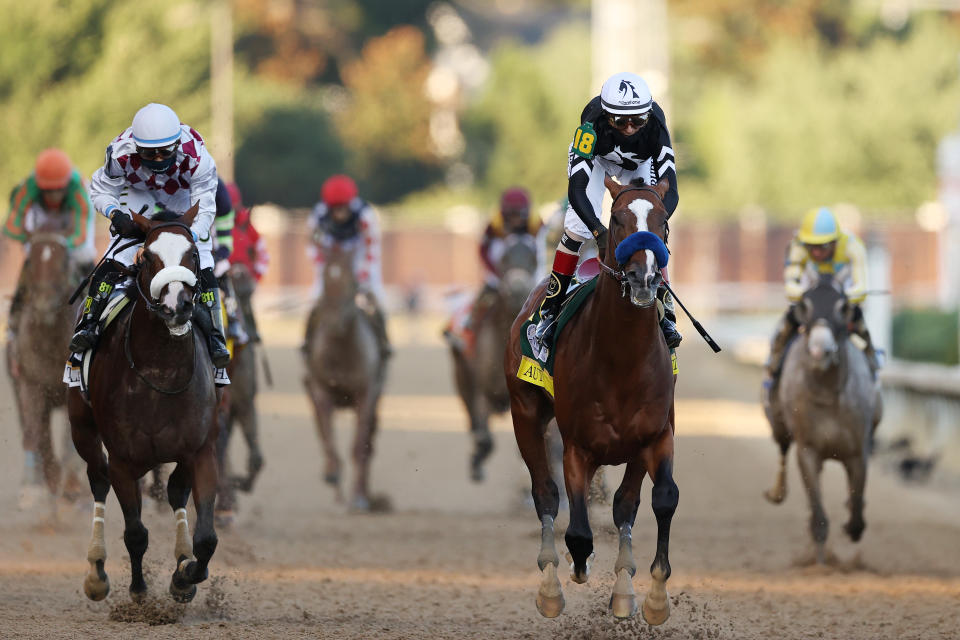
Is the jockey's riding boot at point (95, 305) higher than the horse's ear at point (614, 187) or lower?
lower

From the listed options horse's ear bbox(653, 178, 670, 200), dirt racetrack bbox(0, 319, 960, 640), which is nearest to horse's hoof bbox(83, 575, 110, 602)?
dirt racetrack bbox(0, 319, 960, 640)

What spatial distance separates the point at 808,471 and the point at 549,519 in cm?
322

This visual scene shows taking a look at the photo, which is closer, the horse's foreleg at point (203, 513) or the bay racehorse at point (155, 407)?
the bay racehorse at point (155, 407)

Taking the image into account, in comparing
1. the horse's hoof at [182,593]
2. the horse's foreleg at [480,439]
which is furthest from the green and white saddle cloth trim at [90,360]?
the horse's foreleg at [480,439]

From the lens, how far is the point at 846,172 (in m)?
52.4

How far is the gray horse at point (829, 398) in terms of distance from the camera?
10914 mm

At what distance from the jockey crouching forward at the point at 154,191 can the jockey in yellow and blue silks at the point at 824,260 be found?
4.58 meters

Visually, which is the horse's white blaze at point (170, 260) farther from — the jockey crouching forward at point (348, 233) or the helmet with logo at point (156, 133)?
the jockey crouching forward at point (348, 233)

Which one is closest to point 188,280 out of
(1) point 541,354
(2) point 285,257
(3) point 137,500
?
(3) point 137,500

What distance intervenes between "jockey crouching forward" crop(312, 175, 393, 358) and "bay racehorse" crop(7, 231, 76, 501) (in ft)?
8.47

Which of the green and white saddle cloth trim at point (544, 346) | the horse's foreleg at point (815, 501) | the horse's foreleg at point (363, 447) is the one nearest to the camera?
the green and white saddle cloth trim at point (544, 346)

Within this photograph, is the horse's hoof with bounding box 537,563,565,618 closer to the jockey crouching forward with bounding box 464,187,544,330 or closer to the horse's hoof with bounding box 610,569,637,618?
the horse's hoof with bounding box 610,569,637,618

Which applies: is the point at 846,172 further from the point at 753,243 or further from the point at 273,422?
the point at 273,422

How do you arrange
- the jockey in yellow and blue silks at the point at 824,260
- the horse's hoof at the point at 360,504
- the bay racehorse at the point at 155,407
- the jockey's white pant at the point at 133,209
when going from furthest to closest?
the horse's hoof at the point at 360,504, the jockey in yellow and blue silks at the point at 824,260, the jockey's white pant at the point at 133,209, the bay racehorse at the point at 155,407
